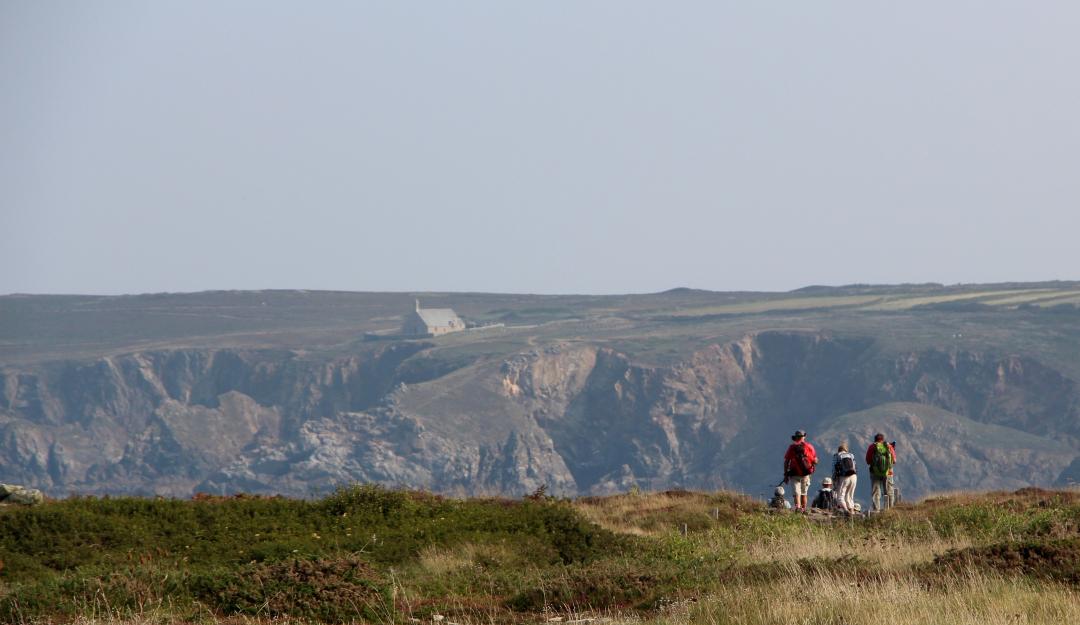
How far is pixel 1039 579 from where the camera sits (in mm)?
16156

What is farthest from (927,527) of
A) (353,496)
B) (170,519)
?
(170,519)

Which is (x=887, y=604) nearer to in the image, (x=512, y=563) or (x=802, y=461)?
(x=512, y=563)

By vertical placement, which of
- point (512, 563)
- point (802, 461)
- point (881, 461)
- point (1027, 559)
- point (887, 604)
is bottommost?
point (512, 563)

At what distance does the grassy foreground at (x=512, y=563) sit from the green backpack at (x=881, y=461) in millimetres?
1114

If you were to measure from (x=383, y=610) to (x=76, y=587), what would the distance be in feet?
12.5

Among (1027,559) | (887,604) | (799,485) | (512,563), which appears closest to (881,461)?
(799,485)

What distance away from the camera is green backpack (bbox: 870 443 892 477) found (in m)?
31.7

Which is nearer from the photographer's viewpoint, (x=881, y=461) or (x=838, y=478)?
(x=838, y=478)

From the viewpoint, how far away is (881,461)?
A: 3183cm

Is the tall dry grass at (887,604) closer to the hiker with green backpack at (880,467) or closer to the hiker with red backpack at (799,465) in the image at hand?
the hiker with red backpack at (799,465)

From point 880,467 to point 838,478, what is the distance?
41.8 inches

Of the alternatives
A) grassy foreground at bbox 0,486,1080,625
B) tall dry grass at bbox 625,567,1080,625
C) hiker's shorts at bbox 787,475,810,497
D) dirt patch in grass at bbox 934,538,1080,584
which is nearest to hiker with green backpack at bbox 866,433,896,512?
grassy foreground at bbox 0,486,1080,625

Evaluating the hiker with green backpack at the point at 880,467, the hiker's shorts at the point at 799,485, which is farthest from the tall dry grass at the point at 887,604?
the hiker with green backpack at the point at 880,467

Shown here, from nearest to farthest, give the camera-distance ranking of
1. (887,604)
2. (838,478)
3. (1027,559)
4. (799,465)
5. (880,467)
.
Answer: (887,604) → (1027,559) → (799,465) → (838,478) → (880,467)
